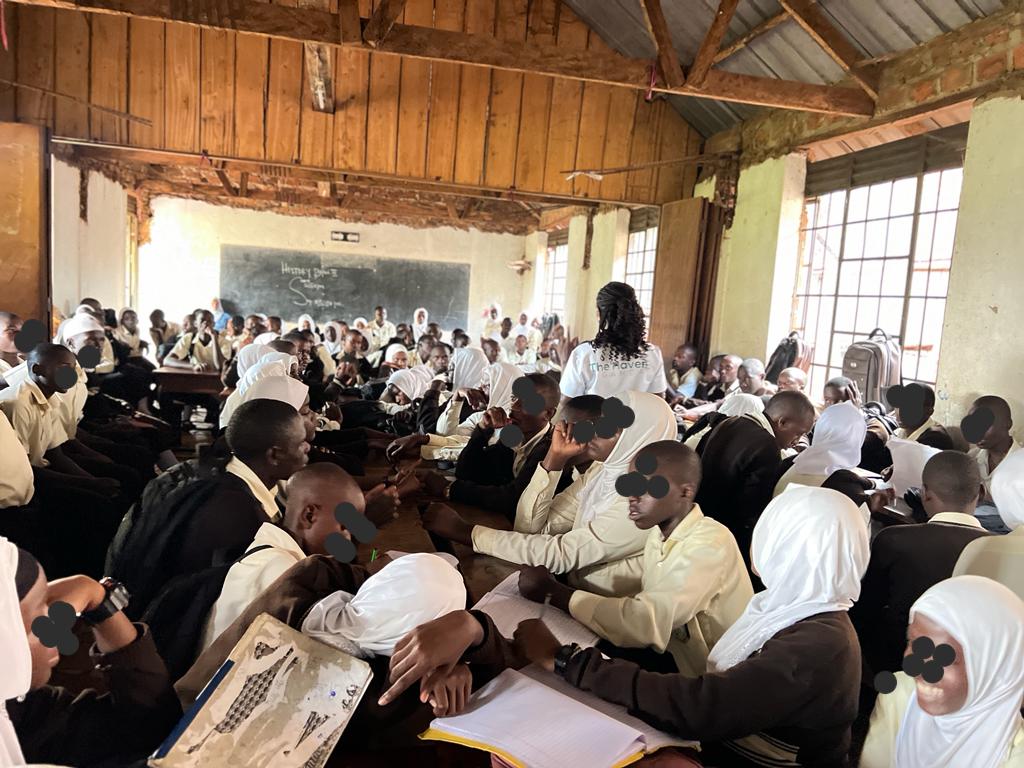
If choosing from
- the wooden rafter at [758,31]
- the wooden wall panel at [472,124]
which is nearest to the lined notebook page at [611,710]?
the wooden rafter at [758,31]

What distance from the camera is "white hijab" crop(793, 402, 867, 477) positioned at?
2.91m

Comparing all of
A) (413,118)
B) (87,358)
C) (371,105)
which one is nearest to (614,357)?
(87,358)

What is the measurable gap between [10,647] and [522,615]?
111 cm

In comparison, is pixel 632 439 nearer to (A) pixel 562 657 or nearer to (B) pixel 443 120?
(A) pixel 562 657

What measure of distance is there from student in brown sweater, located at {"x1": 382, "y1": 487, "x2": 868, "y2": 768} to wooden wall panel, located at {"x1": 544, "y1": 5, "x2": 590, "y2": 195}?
6.11 meters

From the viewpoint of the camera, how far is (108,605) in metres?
1.06

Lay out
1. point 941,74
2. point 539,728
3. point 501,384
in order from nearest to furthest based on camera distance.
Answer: point 539,728 → point 501,384 → point 941,74

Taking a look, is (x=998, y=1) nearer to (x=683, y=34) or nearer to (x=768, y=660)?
(x=683, y=34)

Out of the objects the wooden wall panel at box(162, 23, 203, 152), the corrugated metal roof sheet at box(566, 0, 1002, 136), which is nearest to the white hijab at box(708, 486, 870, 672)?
the corrugated metal roof sheet at box(566, 0, 1002, 136)

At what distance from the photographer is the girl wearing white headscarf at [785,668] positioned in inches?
48.4

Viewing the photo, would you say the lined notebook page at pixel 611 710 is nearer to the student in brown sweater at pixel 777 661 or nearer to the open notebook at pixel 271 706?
the student in brown sweater at pixel 777 661

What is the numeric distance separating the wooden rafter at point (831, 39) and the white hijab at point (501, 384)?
3.06 meters

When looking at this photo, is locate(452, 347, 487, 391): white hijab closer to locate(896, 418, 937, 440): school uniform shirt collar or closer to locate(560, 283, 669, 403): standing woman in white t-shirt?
locate(560, 283, 669, 403): standing woman in white t-shirt

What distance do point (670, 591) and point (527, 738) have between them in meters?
0.57
